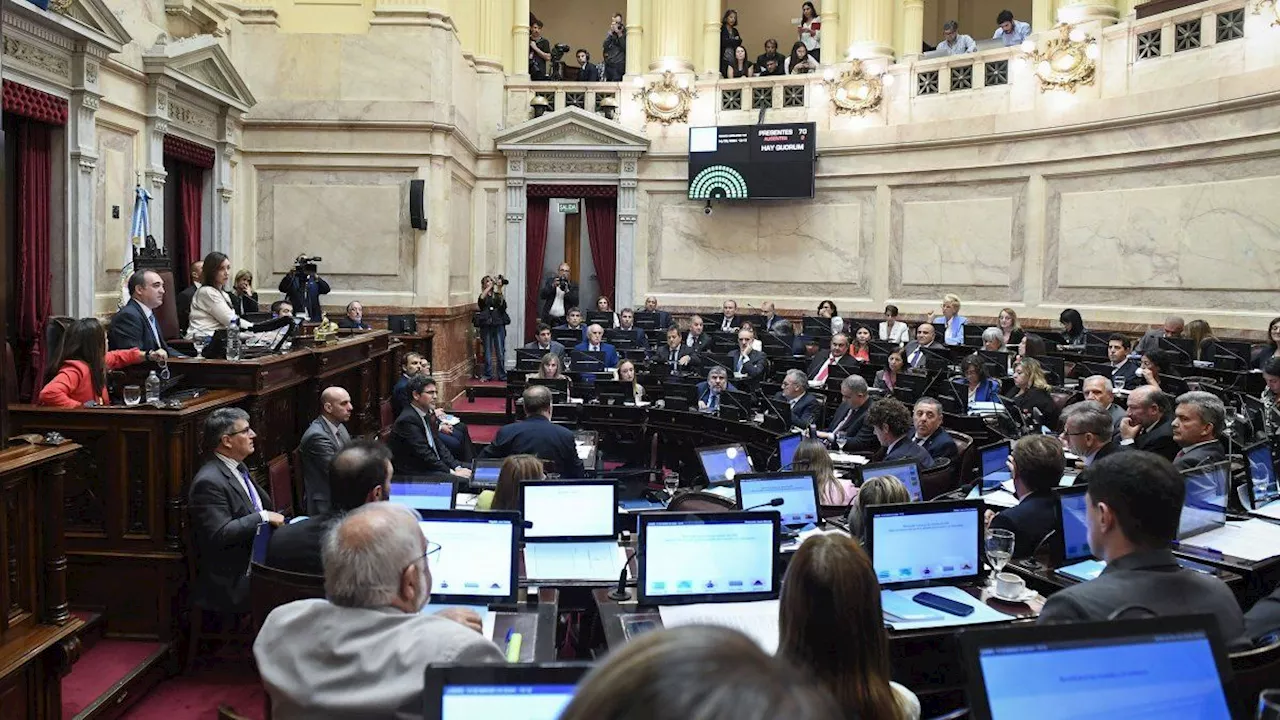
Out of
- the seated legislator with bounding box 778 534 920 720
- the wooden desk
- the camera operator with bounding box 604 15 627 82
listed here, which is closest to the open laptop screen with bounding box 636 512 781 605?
the seated legislator with bounding box 778 534 920 720

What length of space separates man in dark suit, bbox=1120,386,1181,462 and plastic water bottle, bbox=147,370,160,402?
19.1 feet

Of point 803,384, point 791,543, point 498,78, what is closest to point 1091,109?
point 803,384

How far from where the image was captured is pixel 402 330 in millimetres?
14398

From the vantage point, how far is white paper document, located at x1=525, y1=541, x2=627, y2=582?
415 cm

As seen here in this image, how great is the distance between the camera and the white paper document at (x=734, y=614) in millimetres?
3480

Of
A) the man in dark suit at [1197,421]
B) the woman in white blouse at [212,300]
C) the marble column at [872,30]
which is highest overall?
the marble column at [872,30]

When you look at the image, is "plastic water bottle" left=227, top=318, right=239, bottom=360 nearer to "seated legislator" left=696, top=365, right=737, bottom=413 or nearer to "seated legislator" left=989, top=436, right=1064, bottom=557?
"seated legislator" left=696, top=365, right=737, bottom=413

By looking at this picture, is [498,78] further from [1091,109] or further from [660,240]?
[1091,109]

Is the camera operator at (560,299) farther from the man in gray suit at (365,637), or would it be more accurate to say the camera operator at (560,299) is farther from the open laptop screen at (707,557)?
the man in gray suit at (365,637)

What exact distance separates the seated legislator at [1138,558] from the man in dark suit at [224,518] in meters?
3.65

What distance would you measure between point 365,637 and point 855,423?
618 centimetres

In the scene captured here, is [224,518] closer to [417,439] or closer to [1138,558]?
[417,439]

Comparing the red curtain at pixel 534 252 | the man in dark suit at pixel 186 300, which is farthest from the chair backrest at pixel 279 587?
the red curtain at pixel 534 252

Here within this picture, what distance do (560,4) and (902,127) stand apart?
9.79m
